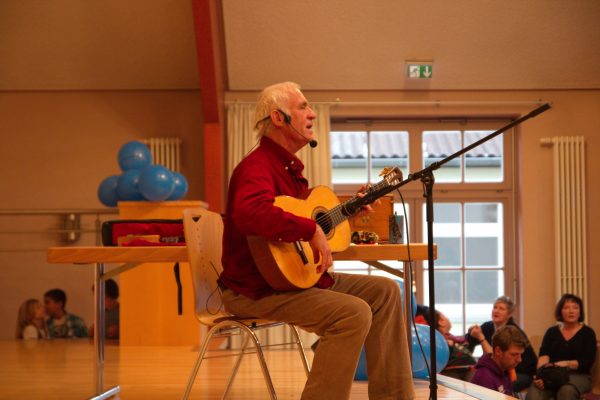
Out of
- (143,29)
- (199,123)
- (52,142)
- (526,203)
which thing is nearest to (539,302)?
(526,203)

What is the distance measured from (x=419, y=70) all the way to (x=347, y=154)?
0.99m

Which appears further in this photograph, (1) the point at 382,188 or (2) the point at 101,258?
(2) the point at 101,258

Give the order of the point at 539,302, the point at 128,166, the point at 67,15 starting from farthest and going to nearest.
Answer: the point at 539,302 → the point at 67,15 → the point at 128,166

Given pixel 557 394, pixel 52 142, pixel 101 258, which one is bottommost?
pixel 557 394

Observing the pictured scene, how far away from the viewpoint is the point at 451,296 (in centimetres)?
667

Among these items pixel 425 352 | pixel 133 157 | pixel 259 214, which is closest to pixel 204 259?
pixel 259 214

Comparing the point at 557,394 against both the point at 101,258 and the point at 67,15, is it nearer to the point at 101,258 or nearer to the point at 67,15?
the point at 101,258

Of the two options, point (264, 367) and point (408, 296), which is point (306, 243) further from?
point (408, 296)

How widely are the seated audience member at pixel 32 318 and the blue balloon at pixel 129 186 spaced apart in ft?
4.65

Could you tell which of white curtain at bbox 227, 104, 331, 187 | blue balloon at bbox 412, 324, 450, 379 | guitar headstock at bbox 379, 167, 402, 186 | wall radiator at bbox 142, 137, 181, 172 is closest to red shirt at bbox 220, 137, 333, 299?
guitar headstock at bbox 379, 167, 402, 186

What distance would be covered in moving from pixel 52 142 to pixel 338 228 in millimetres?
4817

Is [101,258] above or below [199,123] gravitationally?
below

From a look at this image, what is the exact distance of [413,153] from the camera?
6.72 m

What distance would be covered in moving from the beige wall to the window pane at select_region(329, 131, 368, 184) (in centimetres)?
114
